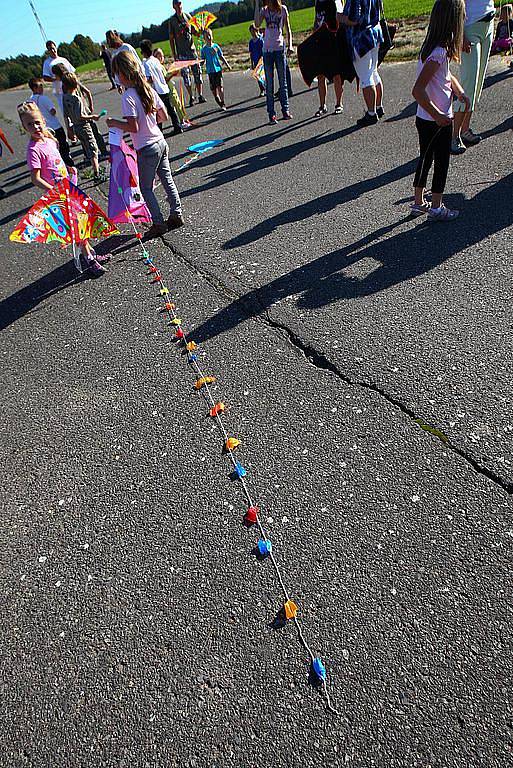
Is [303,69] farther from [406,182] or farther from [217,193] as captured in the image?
[406,182]

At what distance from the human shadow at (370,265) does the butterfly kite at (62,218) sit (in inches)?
79.7

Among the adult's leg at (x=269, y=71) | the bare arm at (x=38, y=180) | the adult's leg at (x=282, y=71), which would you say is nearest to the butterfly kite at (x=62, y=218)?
the bare arm at (x=38, y=180)

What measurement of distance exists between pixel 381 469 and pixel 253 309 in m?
2.03

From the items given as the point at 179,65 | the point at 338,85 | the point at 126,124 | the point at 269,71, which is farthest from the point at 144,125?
the point at 179,65

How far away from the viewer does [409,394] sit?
3135mm

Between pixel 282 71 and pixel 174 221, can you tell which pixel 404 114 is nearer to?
pixel 282 71

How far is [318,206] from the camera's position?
5.83 m

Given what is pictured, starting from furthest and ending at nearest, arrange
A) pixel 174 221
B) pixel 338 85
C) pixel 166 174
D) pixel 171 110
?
1. pixel 171 110
2. pixel 338 85
3. pixel 174 221
4. pixel 166 174

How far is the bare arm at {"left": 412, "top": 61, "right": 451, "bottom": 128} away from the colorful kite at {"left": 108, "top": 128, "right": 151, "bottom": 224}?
2990 millimetres

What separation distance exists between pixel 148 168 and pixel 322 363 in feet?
11.0

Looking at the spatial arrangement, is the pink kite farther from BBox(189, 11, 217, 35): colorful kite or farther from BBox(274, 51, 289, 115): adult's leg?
BBox(274, 51, 289, 115): adult's leg

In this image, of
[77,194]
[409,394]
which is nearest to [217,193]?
[77,194]

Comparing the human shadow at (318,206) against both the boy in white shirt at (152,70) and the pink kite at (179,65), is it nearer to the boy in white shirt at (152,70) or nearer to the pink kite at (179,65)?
the boy in white shirt at (152,70)

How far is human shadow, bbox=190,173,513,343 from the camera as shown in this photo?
4.21 meters
